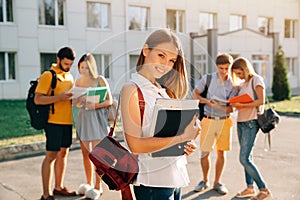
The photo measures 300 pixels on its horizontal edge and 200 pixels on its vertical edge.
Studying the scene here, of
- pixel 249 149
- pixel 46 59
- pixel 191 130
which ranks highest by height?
pixel 46 59

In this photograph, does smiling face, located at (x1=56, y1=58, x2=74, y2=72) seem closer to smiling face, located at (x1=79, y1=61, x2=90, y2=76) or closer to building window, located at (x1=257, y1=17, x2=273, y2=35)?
smiling face, located at (x1=79, y1=61, x2=90, y2=76)

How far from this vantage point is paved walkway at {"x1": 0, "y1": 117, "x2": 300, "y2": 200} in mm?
4395

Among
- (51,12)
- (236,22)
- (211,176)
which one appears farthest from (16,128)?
(236,22)

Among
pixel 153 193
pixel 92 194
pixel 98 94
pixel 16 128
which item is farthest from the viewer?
pixel 16 128

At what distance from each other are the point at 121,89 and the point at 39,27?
→ 16.2 m

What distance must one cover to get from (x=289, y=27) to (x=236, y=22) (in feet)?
17.0

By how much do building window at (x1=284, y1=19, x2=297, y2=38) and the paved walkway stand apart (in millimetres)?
21197

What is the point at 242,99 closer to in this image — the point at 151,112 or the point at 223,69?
the point at 223,69

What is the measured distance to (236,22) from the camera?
936 inches

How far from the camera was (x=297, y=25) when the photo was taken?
87.7 feet

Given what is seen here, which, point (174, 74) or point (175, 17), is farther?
point (175, 17)

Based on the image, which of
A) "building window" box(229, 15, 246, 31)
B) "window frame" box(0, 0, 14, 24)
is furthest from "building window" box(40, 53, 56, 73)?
"building window" box(229, 15, 246, 31)

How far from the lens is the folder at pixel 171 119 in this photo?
184 cm

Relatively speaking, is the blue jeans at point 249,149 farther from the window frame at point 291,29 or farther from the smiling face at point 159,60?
the window frame at point 291,29
